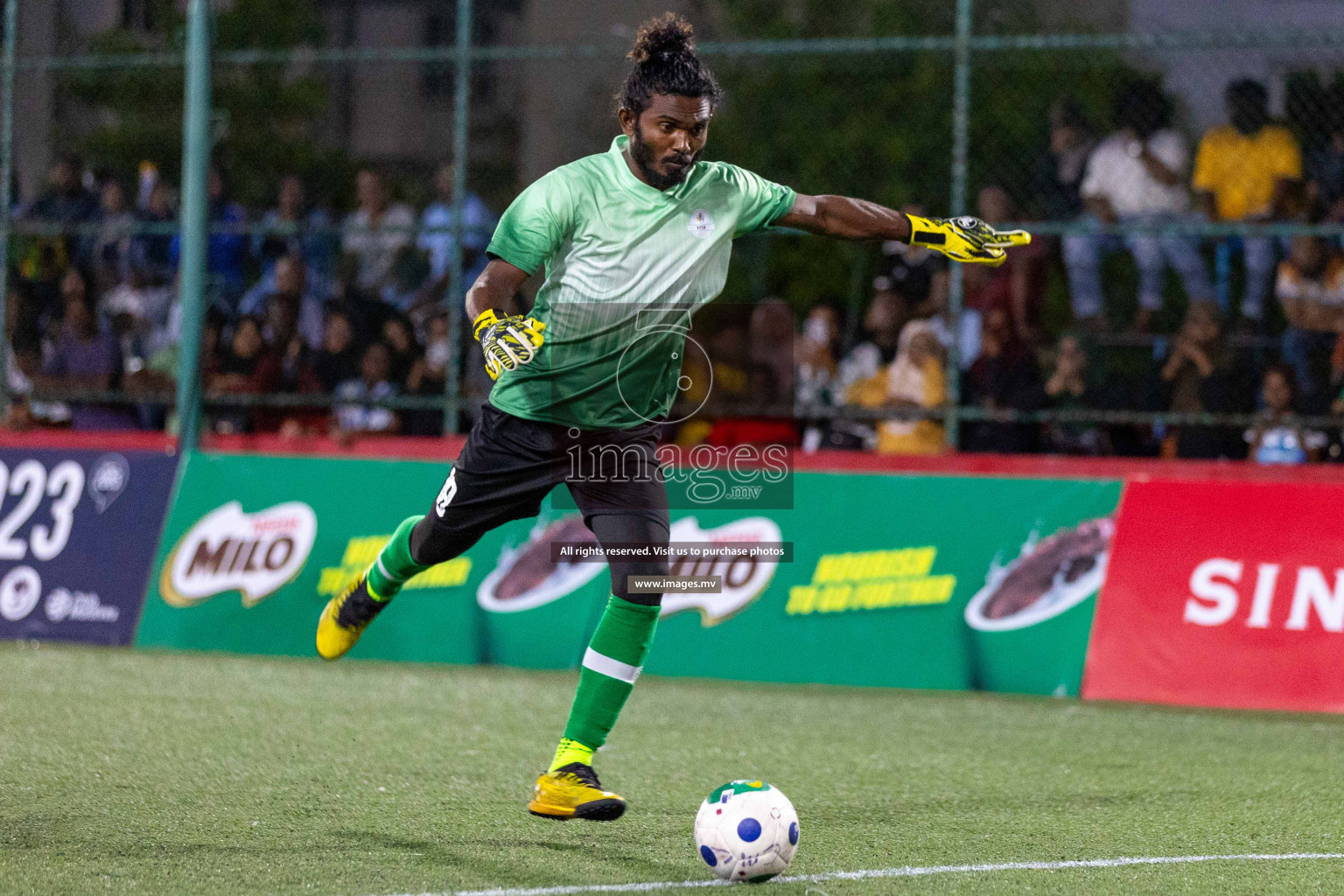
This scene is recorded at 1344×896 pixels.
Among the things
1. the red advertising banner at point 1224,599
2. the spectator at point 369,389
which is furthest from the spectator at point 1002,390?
the spectator at point 369,389

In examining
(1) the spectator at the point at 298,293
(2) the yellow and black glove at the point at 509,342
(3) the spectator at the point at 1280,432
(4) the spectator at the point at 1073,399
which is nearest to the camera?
(2) the yellow and black glove at the point at 509,342

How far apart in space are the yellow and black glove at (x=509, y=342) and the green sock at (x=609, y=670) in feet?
3.33

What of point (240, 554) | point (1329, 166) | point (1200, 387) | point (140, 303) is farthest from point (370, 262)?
point (1329, 166)

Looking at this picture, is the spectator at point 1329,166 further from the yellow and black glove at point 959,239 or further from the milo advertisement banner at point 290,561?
the milo advertisement banner at point 290,561

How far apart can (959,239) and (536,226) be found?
5.04 feet

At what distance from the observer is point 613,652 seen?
5.54 metres

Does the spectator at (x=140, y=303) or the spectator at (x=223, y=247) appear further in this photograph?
the spectator at (x=140, y=303)

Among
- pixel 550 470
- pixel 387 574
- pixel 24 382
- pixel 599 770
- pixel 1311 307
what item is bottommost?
pixel 599 770

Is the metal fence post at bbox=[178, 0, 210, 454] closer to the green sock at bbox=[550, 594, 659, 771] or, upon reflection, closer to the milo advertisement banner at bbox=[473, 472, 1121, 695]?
the milo advertisement banner at bbox=[473, 472, 1121, 695]

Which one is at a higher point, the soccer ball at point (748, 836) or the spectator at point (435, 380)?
the spectator at point (435, 380)

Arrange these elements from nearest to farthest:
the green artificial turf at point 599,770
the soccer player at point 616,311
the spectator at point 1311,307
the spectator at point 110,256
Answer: the green artificial turf at point 599,770 < the soccer player at point 616,311 < the spectator at point 1311,307 < the spectator at point 110,256

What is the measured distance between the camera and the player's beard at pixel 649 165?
17.5 ft

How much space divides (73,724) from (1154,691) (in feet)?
17.7

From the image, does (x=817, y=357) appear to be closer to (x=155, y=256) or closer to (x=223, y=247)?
(x=223, y=247)
